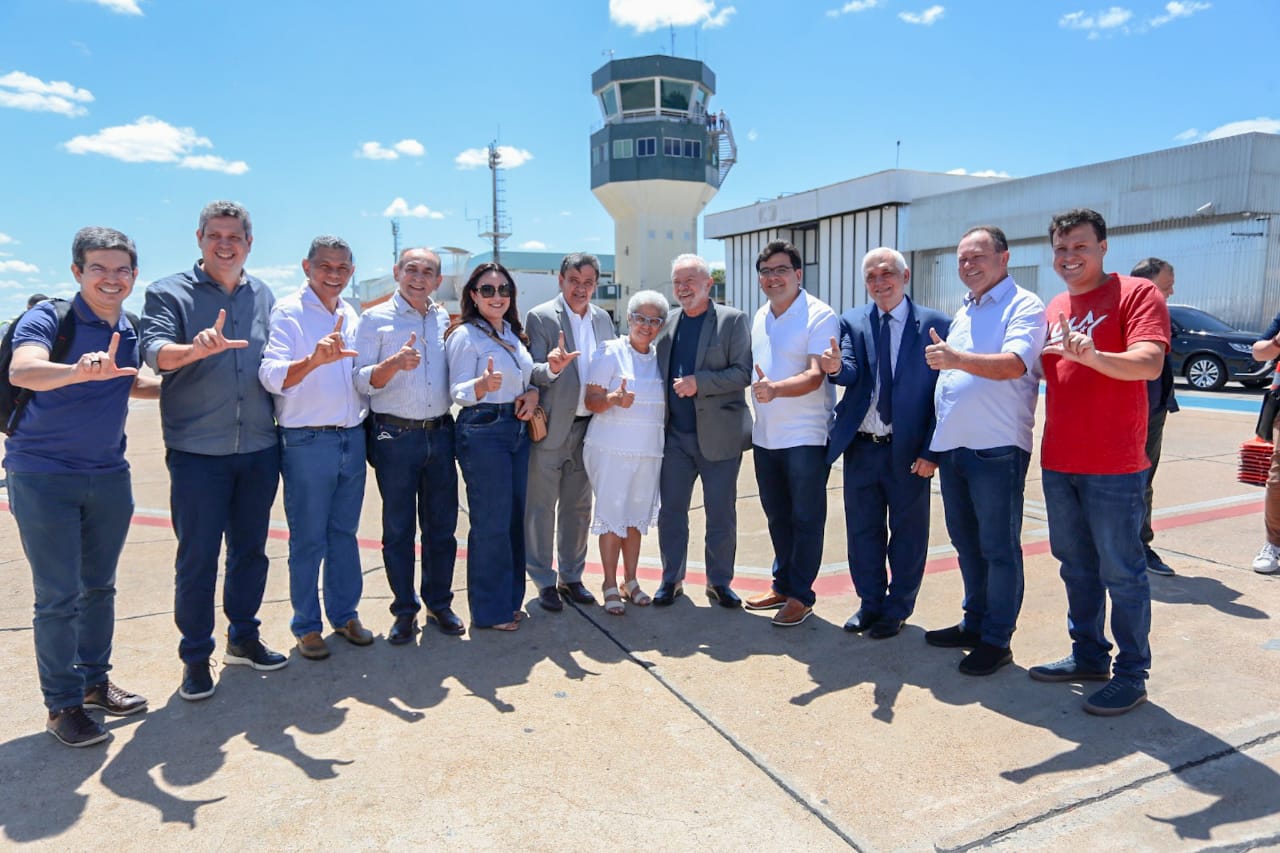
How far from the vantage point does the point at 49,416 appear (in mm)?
3104

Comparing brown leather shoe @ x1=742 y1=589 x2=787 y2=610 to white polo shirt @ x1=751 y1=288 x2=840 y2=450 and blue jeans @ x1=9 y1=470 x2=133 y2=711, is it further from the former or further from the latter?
blue jeans @ x1=9 y1=470 x2=133 y2=711

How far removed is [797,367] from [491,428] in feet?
5.52

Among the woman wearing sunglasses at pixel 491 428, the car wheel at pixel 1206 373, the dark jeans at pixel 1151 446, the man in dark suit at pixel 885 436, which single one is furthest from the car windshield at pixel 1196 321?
the woman wearing sunglasses at pixel 491 428

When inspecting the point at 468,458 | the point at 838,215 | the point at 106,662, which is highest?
the point at 838,215

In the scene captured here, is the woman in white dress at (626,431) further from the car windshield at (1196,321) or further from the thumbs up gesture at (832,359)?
the car windshield at (1196,321)

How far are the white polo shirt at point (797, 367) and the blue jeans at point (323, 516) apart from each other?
2.20m

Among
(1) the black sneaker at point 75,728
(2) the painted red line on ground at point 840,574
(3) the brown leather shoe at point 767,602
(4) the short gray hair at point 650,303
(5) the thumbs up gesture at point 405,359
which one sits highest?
(4) the short gray hair at point 650,303

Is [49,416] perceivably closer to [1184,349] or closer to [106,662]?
[106,662]

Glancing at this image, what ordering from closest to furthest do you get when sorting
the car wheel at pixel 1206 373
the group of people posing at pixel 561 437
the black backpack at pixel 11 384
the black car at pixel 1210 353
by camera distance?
the black backpack at pixel 11 384
the group of people posing at pixel 561 437
the black car at pixel 1210 353
the car wheel at pixel 1206 373

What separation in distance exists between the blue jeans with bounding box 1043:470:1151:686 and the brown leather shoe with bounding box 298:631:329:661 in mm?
3503

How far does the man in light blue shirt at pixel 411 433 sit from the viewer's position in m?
4.09

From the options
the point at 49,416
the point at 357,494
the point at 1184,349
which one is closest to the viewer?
the point at 49,416

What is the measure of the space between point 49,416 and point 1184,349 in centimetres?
1823

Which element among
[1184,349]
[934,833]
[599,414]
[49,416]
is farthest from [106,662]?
[1184,349]
